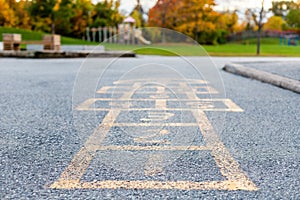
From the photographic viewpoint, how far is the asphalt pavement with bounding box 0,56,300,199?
236cm

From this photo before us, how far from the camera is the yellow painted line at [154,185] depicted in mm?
2359

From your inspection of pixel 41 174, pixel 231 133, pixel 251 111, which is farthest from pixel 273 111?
pixel 41 174

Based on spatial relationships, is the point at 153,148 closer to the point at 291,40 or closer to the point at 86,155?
the point at 86,155

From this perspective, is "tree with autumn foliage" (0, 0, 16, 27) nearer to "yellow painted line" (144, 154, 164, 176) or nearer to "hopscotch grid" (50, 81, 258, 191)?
"hopscotch grid" (50, 81, 258, 191)

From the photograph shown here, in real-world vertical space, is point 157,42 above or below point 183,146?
above

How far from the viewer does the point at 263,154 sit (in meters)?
3.08

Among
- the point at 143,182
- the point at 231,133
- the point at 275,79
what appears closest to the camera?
the point at 143,182

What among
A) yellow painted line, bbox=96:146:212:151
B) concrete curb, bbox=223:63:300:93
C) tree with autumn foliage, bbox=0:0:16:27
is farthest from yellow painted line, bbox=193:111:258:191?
tree with autumn foliage, bbox=0:0:16:27

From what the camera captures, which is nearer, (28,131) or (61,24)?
(28,131)

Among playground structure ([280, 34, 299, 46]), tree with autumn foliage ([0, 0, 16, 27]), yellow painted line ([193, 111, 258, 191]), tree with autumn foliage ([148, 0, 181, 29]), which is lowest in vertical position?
yellow painted line ([193, 111, 258, 191])

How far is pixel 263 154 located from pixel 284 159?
0.59 ft

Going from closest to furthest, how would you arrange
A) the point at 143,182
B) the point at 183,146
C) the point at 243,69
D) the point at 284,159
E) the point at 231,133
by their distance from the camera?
the point at 143,182
the point at 284,159
the point at 183,146
the point at 231,133
the point at 243,69

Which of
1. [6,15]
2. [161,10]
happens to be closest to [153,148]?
[161,10]

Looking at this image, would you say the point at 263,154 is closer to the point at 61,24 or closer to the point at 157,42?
the point at 157,42
